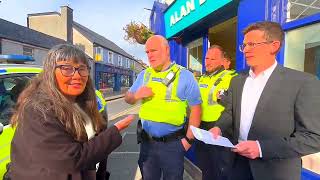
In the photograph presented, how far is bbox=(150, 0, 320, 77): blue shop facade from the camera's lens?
2.78m

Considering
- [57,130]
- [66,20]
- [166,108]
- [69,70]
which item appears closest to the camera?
[57,130]

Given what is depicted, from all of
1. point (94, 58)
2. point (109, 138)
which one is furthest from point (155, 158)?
point (94, 58)

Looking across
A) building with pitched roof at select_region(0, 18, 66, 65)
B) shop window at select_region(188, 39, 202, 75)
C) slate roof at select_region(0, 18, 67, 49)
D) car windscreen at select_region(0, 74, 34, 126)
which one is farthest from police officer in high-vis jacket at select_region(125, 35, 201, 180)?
slate roof at select_region(0, 18, 67, 49)

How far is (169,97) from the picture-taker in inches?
124

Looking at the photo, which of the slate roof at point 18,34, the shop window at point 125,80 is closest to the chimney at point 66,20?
the slate roof at point 18,34

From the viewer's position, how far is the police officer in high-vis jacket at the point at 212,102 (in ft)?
12.4

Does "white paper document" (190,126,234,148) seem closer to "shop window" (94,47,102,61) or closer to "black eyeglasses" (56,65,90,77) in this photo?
"black eyeglasses" (56,65,90,77)

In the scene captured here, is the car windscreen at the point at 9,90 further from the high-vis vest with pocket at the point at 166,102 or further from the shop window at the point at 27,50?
the shop window at the point at 27,50

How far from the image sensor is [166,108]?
124 inches

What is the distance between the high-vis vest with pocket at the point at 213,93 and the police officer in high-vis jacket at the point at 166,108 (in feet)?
2.02

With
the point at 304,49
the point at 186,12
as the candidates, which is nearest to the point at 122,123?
the point at 304,49

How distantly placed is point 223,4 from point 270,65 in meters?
2.06

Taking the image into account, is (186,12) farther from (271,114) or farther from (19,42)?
(19,42)

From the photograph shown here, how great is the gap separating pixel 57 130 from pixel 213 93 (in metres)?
2.48
